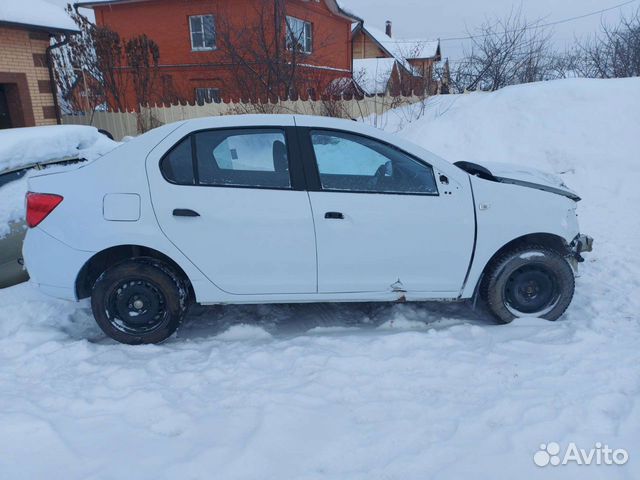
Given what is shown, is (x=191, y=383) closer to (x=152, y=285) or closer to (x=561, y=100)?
(x=152, y=285)

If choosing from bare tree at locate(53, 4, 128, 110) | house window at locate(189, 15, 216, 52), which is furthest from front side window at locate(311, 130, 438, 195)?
house window at locate(189, 15, 216, 52)

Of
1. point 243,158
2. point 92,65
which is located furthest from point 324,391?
point 92,65

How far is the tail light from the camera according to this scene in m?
3.39

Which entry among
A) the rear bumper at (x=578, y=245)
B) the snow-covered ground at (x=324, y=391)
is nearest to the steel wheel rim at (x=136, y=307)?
the snow-covered ground at (x=324, y=391)

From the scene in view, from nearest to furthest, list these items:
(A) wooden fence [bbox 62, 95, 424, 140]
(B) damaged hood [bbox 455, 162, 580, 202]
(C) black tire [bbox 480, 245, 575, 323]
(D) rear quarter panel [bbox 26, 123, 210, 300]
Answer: (D) rear quarter panel [bbox 26, 123, 210, 300]
(C) black tire [bbox 480, 245, 575, 323]
(B) damaged hood [bbox 455, 162, 580, 202]
(A) wooden fence [bbox 62, 95, 424, 140]

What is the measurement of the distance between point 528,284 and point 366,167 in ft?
5.29

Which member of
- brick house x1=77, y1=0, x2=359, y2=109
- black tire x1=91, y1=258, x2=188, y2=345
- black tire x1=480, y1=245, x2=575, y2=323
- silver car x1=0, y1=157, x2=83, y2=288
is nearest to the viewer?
black tire x1=91, y1=258, x2=188, y2=345

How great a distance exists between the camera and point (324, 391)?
115 inches

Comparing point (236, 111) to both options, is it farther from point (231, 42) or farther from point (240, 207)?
point (240, 207)

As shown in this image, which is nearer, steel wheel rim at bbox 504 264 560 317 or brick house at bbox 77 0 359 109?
steel wheel rim at bbox 504 264 560 317

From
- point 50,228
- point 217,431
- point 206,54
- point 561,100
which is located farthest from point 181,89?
point 217,431

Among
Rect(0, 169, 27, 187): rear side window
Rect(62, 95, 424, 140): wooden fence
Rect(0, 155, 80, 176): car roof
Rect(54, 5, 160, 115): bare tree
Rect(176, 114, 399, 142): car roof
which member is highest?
Rect(54, 5, 160, 115): bare tree

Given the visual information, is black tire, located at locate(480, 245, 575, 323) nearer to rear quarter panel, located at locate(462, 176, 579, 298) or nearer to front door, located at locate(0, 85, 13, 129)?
rear quarter panel, located at locate(462, 176, 579, 298)

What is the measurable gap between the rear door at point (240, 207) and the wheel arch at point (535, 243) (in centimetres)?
138
